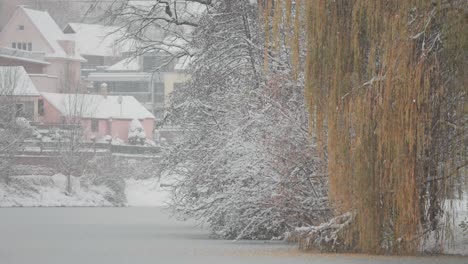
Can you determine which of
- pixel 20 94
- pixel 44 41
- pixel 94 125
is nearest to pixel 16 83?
pixel 20 94

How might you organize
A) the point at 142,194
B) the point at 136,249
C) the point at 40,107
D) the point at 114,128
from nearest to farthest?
the point at 136,249
the point at 142,194
the point at 40,107
the point at 114,128

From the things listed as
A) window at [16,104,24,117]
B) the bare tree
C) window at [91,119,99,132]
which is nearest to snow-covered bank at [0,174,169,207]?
the bare tree

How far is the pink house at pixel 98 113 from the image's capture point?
273 feet

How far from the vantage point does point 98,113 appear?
89500 millimetres

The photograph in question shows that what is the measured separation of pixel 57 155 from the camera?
7112 centimetres

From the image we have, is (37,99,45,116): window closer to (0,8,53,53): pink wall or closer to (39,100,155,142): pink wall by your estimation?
(39,100,155,142): pink wall

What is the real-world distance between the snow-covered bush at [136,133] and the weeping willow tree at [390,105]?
68.4m

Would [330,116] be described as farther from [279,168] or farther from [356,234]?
[279,168]

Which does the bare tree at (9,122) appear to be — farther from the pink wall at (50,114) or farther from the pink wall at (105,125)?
the pink wall at (105,125)

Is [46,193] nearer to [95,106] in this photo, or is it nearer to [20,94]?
[20,94]

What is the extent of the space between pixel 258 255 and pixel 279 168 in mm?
2853

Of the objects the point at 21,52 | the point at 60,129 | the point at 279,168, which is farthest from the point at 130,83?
the point at 279,168

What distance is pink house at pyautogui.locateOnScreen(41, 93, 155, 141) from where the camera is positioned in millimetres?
83188

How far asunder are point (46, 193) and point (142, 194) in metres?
7.34
